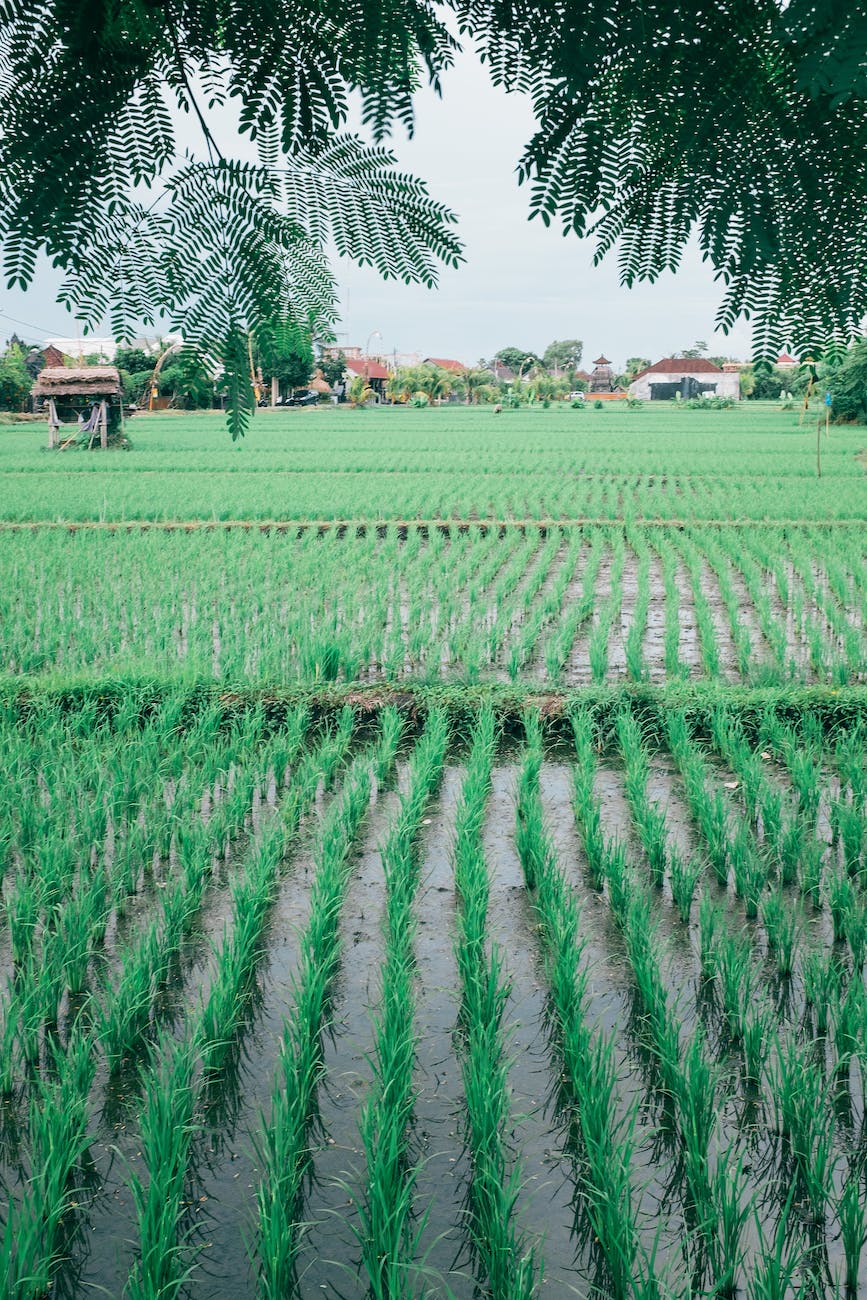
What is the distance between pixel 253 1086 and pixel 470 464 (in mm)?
17603

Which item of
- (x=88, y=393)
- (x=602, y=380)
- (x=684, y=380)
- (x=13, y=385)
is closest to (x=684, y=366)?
(x=684, y=380)

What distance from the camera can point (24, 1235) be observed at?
2.03 meters

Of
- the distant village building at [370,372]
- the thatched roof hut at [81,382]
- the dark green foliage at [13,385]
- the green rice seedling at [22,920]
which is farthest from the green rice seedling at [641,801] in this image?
the distant village building at [370,372]

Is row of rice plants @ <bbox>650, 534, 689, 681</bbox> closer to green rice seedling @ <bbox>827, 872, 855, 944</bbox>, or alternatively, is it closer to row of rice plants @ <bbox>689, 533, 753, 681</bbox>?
row of rice plants @ <bbox>689, 533, 753, 681</bbox>

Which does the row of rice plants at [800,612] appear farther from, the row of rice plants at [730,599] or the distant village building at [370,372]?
the distant village building at [370,372]

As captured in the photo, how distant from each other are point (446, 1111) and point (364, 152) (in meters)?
2.15

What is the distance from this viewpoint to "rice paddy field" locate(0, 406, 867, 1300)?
7.27ft

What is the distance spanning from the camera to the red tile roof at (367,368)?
220 feet

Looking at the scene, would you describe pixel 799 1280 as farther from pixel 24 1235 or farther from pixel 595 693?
pixel 595 693

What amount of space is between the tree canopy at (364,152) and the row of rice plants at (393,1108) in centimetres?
157

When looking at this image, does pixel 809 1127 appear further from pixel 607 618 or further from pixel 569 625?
pixel 607 618

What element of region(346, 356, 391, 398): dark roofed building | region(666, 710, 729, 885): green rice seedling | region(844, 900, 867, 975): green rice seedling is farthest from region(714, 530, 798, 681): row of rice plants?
region(346, 356, 391, 398): dark roofed building

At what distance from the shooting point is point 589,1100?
2.44m

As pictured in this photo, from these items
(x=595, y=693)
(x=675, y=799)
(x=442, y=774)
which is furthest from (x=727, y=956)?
(x=595, y=693)
